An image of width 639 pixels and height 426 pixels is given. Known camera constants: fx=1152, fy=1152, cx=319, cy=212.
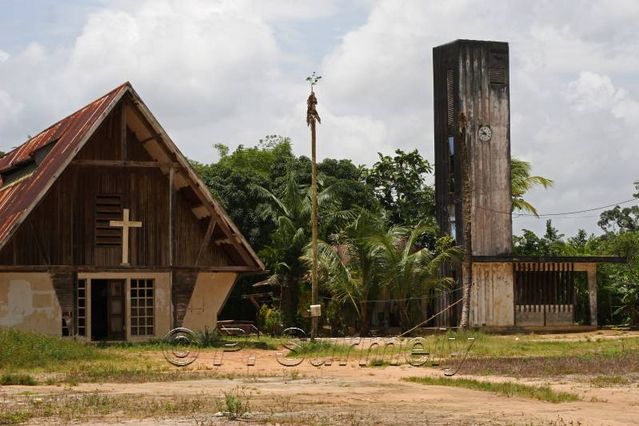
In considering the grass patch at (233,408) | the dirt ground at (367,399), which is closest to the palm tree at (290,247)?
the dirt ground at (367,399)

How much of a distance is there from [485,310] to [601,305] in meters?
6.01

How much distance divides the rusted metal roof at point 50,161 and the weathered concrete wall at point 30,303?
1.34 meters

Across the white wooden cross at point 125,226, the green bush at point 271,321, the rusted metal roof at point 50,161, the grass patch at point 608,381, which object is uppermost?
the rusted metal roof at point 50,161

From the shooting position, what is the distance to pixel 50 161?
93.2 feet

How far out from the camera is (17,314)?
89.2 ft

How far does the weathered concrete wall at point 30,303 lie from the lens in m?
27.2

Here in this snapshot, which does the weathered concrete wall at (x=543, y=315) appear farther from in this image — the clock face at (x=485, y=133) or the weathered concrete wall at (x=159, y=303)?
the weathered concrete wall at (x=159, y=303)

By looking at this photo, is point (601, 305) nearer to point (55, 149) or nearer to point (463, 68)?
point (463, 68)

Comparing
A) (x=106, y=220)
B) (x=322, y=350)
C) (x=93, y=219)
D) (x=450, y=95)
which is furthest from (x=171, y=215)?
(x=450, y=95)

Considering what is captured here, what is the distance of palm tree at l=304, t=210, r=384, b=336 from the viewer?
35.8m

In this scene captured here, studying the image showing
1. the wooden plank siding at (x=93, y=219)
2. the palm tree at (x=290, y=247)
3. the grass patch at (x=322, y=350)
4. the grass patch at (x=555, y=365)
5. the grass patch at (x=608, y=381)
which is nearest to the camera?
the grass patch at (x=608, y=381)

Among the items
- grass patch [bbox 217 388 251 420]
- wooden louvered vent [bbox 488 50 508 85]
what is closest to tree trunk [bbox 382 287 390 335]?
wooden louvered vent [bbox 488 50 508 85]

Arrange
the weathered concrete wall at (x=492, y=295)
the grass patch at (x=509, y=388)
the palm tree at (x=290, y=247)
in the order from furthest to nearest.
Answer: the palm tree at (x=290, y=247), the weathered concrete wall at (x=492, y=295), the grass patch at (x=509, y=388)

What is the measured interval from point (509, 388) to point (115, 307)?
15.5 meters
